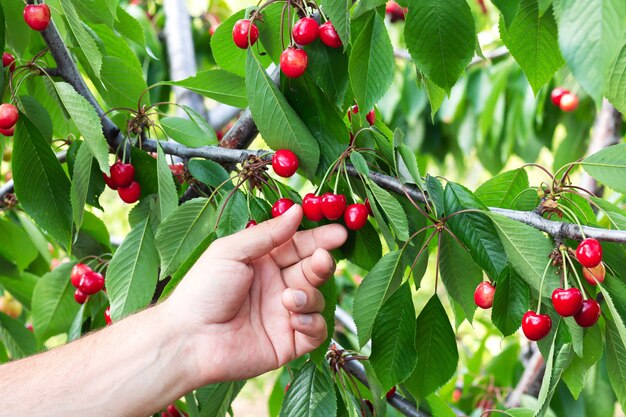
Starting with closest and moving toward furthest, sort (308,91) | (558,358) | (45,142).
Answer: (558,358) < (308,91) < (45,142)

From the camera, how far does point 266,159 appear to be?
124cm

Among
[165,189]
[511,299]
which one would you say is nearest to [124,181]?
[165,189]

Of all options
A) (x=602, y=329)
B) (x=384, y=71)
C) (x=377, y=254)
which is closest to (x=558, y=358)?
(x=602, y=329)

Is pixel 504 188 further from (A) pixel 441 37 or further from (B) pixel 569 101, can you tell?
(B) pixel 569 101

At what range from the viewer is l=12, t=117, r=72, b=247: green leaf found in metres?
1.40

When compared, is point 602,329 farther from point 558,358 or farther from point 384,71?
point 384,71

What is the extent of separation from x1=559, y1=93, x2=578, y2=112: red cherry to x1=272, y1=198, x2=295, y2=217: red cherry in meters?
2.20

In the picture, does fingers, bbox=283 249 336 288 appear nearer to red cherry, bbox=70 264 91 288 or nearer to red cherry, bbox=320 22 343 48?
red cherry, bbox=320 22 343 48

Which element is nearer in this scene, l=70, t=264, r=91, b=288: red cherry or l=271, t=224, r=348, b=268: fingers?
l=271, t=224, r=348, b=268: fingers

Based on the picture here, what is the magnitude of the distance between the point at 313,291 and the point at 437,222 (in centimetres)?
23

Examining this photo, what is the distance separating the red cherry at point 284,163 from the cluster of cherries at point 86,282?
66 cm

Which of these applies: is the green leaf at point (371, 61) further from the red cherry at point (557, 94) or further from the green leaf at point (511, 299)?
the red cherry at point (557, 94)

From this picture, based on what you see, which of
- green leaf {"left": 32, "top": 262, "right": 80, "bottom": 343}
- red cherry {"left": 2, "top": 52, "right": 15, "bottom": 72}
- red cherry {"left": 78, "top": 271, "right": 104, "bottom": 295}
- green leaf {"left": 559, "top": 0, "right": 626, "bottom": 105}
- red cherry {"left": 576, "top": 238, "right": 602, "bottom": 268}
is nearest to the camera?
green leaf {"left": 559, "top": 0, "right": 626, "bottom": 105}

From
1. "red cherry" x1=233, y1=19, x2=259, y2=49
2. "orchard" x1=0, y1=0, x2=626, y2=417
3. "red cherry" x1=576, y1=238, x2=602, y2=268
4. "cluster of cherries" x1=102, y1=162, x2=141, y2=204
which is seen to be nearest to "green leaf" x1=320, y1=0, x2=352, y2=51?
"orchard" x1=0, y1=0, x2=626, y2=417
